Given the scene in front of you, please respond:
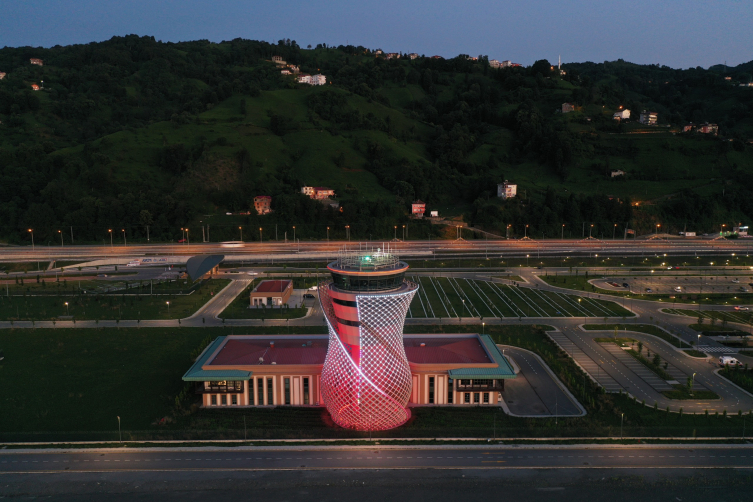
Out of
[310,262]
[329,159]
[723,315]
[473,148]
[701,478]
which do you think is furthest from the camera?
[473,148]

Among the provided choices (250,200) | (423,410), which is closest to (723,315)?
(423,410)

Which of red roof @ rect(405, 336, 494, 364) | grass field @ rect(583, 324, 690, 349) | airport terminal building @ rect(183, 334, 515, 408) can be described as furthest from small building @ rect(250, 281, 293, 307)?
grass field @ rect(583, 324, 690, 349)

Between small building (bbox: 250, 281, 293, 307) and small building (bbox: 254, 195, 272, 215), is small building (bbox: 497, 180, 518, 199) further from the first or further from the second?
small building (bbox: 250, 281, 293, 307)

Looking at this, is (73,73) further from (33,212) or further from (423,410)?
(423,410)

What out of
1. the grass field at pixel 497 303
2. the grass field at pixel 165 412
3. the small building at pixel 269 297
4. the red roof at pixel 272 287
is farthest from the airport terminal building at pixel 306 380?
the red roof at pixel 272 287

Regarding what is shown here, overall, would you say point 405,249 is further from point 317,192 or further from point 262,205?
point 262,205

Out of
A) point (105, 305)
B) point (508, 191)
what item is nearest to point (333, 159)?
point (508, 191)

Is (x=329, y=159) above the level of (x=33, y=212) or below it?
above
